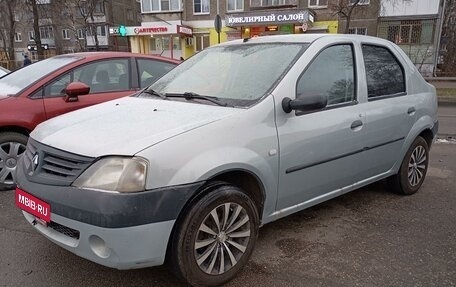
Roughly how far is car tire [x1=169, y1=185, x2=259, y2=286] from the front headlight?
0.40m

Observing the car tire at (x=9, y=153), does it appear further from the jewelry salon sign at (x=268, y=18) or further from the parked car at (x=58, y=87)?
the jewelry salon sign at (x=268, y=18)

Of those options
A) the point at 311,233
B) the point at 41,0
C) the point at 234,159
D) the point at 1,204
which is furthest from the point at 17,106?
the point at 41,0

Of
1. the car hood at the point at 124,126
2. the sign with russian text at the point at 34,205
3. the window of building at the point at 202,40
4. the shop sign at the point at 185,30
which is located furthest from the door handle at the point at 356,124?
the window of building at the point at 202,40

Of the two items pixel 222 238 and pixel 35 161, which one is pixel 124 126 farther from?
pixel 222 238

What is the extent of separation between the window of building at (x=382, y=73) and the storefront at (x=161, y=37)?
94.7ft

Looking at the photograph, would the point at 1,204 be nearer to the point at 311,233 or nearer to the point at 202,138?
the point at 202,138

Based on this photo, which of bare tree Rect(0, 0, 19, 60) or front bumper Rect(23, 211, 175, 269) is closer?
front bumper Rect(23, 211, 175, 269)

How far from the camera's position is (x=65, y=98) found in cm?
465

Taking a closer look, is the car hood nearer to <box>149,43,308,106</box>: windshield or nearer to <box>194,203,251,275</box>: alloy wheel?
<box>149,43,308,106</box>: windshield

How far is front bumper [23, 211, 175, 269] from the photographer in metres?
2.26

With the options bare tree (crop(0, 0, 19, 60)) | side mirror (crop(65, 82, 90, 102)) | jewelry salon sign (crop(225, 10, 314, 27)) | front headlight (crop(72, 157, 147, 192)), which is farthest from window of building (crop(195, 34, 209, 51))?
front headlight (crop(72, 157, 147, 192))

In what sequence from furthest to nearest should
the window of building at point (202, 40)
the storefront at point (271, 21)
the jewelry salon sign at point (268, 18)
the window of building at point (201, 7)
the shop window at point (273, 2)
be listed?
the window of building at point (202, 40) → the window of building at point (201, 7) → the shop window at point (273, 2) → the storefront at point (271, 21) → the jewelry salon sign at point (268, 18)

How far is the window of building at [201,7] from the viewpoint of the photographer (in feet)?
109

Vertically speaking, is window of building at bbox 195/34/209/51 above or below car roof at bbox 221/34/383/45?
below
